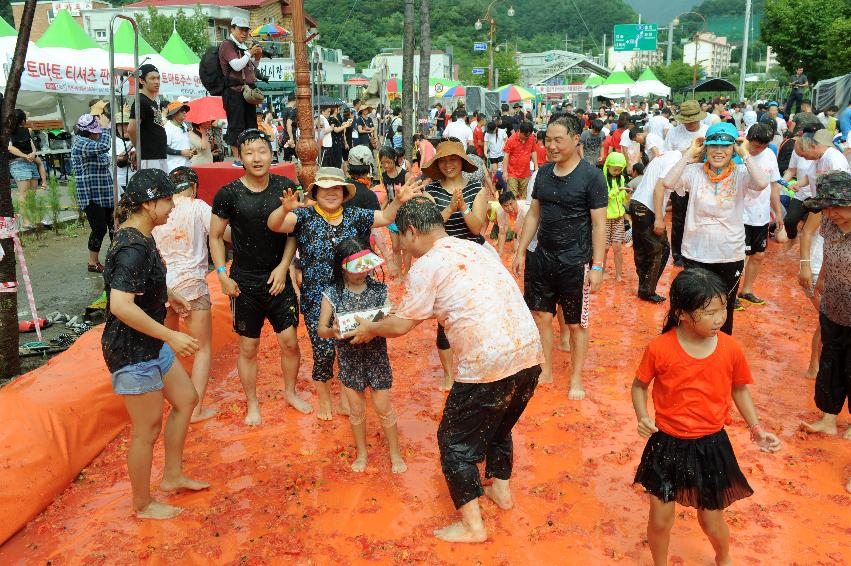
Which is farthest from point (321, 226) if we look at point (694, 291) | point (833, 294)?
point (833, 294)

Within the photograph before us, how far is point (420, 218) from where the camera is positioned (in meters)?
3.61

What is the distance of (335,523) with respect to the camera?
3.94 m

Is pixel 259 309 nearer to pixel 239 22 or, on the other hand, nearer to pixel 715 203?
pixel 715 203

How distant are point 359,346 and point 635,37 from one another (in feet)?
201

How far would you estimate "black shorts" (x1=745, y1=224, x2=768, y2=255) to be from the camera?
7820 millimetres

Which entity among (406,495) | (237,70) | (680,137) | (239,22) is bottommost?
(406,495)

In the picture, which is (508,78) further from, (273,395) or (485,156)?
(273,395)

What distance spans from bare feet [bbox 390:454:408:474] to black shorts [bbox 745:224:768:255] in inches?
207

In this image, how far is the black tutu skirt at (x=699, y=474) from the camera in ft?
10.1

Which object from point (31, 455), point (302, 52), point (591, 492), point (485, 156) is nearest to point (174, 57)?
point (485, 156)

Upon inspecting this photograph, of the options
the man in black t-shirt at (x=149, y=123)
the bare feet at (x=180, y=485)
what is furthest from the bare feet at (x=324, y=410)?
the man in black t-shirt at (x=149, y=123)

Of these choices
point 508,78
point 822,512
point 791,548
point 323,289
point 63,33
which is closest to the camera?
point 791,548

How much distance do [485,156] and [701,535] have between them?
16.4 metres

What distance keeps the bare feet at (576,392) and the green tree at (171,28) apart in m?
43.7
